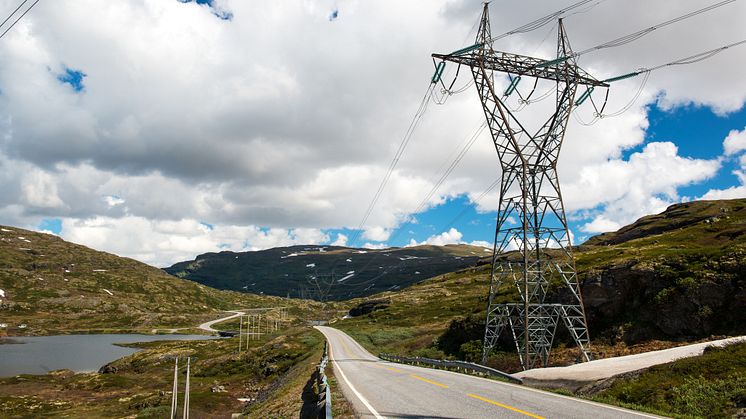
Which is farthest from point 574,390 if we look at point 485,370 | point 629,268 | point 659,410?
point 629,268

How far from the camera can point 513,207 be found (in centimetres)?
3144

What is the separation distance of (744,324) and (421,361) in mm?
24697

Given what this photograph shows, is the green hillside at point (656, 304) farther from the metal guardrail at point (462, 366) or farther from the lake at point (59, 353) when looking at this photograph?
the lake at point (59, 353)

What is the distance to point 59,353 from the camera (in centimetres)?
11756

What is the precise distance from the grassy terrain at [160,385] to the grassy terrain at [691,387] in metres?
26.9

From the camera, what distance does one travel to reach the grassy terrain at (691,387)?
1352 centimetres

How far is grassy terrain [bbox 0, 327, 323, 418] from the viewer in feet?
166

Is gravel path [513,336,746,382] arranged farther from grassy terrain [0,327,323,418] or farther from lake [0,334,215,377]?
lake [0,334,215,377]

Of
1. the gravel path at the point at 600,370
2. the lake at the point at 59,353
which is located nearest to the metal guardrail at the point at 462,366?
the gravel path at the point at 600,370

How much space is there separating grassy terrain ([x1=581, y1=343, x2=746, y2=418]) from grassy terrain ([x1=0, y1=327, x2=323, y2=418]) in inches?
1058

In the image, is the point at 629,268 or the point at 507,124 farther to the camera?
the point at 629,268

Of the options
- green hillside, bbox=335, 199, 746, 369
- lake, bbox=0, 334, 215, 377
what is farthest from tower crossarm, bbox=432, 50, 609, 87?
lake, bbox=0, 334, 215, 377

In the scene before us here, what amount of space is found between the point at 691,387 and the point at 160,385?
247 ft

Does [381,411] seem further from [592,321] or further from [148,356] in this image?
[148,356]
